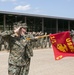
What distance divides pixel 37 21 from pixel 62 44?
41486 mm

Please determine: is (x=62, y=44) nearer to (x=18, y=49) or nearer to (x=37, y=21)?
(x=18, y=49)

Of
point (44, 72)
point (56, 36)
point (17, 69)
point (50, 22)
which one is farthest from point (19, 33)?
point (50, 22)

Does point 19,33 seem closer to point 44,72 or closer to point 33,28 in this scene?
point 44,72

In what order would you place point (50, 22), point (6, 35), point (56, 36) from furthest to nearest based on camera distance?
point (50, 22), point (56, 36), point (6, 35)

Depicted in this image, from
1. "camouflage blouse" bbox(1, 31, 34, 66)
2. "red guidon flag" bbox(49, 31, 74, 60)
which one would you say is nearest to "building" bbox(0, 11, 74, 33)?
"red guidon flag" bbox(49, 31, 74, 60)

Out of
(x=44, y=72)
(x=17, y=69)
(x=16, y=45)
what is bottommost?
(x=44, y=72)

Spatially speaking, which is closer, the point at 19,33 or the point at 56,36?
the point at 19,33

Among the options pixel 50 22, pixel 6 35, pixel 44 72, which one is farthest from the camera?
pixel 50 22

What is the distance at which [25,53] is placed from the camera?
6867mm

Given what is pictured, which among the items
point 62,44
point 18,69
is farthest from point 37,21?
point 18,69

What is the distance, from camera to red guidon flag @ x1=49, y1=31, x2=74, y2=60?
7.80 meters

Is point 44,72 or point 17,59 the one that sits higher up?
point 17,59

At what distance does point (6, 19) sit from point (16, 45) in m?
36.9

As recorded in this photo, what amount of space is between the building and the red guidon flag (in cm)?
3358
